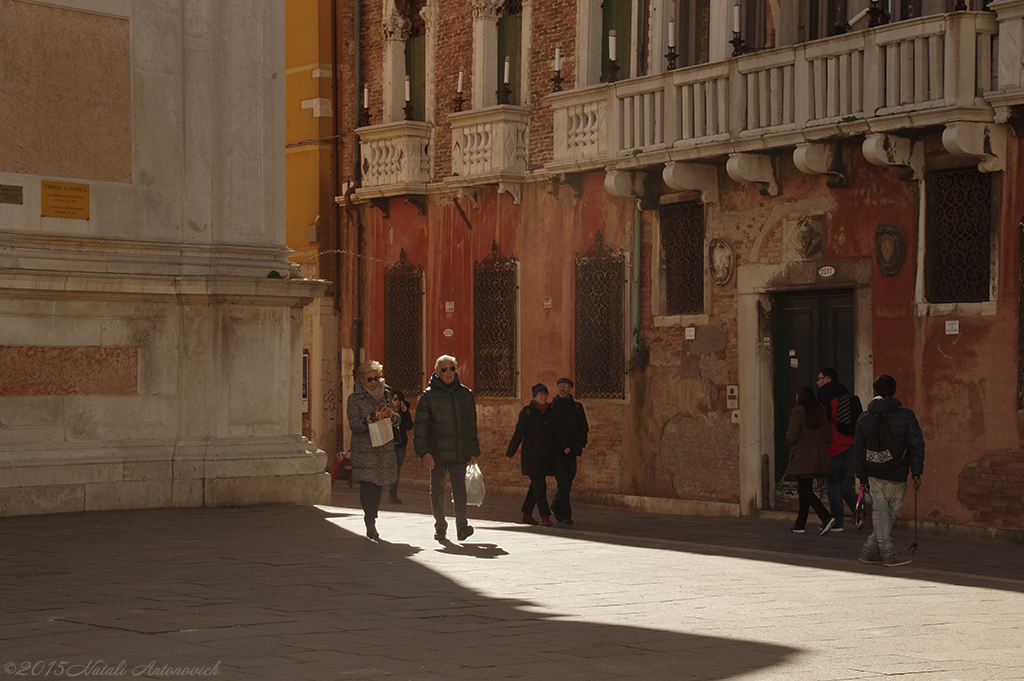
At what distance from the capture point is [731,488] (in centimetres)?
1855

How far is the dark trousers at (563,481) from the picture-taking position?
16891 mm

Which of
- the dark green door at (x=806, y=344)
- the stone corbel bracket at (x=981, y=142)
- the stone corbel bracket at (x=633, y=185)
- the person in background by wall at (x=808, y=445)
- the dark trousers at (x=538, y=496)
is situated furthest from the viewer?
the stone corbel bracket at (x=633, y=185)

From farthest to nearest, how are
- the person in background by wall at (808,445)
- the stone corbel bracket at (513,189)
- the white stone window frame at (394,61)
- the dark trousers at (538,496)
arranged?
the white stone window frame at (394,61), the stone corbel bracket at (513,189), the dark trousers at (538,496), the person in background by wall at (808,445)

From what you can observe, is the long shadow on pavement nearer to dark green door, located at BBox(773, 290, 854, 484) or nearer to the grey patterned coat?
the grey patterned coat

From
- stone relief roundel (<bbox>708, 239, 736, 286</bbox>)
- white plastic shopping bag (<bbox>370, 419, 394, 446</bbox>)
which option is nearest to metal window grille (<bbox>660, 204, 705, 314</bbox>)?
stone relief roundel (<bbox>708, 239, 736, 286</bbox>)

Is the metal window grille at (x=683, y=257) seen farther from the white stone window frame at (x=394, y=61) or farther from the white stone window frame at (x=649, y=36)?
the white stone window frame at (x=394, y=61)

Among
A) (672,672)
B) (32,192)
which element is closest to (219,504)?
(32,192)

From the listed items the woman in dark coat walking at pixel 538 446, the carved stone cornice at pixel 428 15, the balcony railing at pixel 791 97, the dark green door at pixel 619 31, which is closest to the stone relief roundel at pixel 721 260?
the balcony railing at pixel 791 97

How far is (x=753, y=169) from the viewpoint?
17906mm

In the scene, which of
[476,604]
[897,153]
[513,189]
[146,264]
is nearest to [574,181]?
[513,189]

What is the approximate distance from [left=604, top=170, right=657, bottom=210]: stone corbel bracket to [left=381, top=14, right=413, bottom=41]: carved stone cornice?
245 inches

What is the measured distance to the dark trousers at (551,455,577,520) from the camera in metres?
16.9

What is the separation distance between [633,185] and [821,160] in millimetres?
3274

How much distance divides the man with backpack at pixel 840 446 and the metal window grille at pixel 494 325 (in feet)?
22.2
